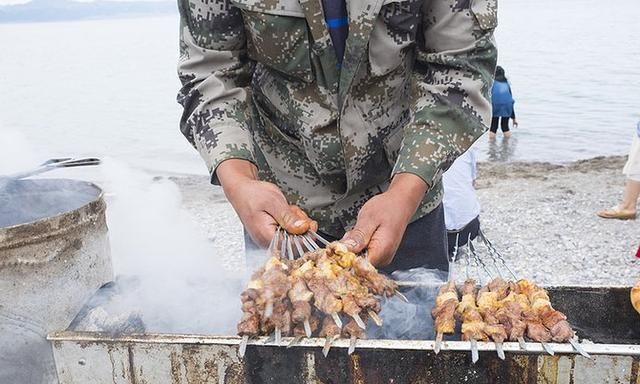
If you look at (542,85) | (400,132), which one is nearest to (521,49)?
(542,85)

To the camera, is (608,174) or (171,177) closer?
(608,174)

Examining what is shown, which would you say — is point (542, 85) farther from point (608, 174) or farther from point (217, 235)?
point (217, 235)

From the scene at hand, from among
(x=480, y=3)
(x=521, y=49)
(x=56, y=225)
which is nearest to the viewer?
(x=480, y=3)

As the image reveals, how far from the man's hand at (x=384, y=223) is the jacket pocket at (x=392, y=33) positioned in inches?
22.0

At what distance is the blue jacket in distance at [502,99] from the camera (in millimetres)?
13849

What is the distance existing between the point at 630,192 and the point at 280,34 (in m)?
7.26

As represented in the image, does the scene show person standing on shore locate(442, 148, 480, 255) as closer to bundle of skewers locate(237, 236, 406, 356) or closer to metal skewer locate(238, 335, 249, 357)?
bundle of skewers locate(237, 236, 406, 356)

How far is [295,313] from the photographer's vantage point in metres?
2.30

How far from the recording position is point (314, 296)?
2.36m

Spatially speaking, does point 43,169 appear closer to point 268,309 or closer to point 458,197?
point 268,309

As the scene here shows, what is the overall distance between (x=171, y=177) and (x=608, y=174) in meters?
9.93

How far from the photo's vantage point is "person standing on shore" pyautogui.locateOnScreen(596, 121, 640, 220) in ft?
25.8

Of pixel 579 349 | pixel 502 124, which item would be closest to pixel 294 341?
pixel 579 349

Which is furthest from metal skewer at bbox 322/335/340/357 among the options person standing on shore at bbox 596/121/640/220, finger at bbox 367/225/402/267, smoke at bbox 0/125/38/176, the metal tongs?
person standing on shore at bbox 596/121/640/220
